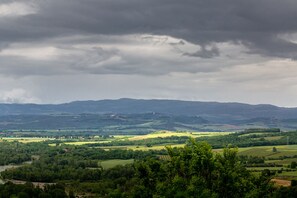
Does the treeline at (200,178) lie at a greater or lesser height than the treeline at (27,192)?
greater

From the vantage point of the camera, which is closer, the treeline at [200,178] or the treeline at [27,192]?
the treeline at [200,178]

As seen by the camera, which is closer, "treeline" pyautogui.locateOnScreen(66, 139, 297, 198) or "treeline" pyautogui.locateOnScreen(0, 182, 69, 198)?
"treeline" pyautogui.locateOnScreen(66, 139, 297, 198)

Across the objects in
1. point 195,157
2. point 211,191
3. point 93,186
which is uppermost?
point 195,157

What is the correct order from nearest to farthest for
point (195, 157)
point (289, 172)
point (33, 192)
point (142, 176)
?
point (195, 157) < point (142, 176) < point (33, 192) < point (289, 172)

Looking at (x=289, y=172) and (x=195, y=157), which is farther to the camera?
(x=289, y=172)

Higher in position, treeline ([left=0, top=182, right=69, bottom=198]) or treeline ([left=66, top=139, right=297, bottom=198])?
treeline ([left=66, top=139, right=297, bottom=198])

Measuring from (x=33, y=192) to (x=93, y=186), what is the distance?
37186 mm

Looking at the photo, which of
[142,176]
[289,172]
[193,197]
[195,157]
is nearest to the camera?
[193,197]

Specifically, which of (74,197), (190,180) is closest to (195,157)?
(190,180)

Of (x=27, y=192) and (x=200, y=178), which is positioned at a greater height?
(x=200, y=178)

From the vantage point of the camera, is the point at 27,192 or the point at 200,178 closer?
the point at 200,178

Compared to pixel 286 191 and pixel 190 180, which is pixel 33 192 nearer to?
pixel 190 180

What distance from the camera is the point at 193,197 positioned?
111 metres

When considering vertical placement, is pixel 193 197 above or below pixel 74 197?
above
